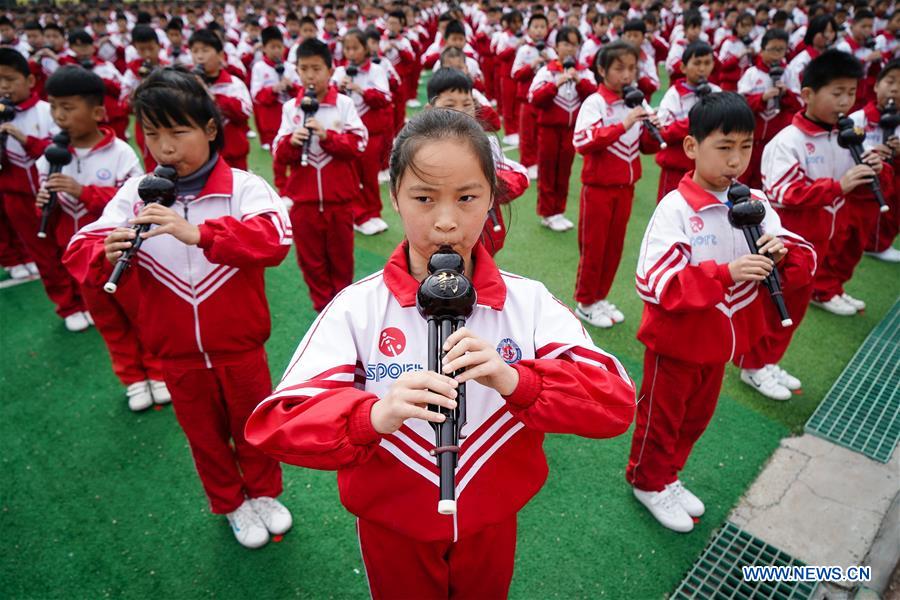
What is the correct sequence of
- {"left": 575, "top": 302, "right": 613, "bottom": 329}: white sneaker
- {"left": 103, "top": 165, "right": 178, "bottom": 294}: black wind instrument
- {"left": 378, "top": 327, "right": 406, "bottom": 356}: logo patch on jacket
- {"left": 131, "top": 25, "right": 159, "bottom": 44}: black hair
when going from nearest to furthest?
1. {"left": 378, "top": 327, "right": 406, "bottom": 356}: logo patch on jacket
2. {"left": 103, "top": 165, "right": 178, "bottom": 294}: black wind instrument
3. {"left": 575, "top": 302, "right": 613, "bottom": 329}: white sneaker
4. {"left": 131, "top": 25, "right": 159, "bottom": 44}: black hair

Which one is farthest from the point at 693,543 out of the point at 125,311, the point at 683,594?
the point at 125,311

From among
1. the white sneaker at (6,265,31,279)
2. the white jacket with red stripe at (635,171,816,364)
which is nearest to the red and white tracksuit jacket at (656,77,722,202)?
the white jacket with red stripe at (635,171,816,364)

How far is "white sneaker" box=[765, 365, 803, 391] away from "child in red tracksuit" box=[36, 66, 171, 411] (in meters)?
4.43

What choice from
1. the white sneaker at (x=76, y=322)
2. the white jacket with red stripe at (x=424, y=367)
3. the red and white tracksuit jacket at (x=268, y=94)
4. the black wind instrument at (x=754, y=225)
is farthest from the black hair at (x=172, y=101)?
the red and white tracksuit jacket at (x=268, y=94)

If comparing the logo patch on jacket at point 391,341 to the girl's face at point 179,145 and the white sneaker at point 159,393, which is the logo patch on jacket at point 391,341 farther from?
the white sneaker at point 159,393

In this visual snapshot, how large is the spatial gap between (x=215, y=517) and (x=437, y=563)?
1934 millimetres

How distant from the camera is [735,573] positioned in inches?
113

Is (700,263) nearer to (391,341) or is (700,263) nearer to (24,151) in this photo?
(391,341)

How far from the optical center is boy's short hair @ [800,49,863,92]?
150 inches

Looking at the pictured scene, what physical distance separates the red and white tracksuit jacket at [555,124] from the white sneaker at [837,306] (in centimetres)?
290

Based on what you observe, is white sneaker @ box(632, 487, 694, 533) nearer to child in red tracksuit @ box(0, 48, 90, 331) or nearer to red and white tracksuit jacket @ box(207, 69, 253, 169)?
child in red tracksuit @ box(0, 48, 90, 331)

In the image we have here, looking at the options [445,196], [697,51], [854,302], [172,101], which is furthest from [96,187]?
[854,302]

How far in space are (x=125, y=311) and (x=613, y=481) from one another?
11.2 feet

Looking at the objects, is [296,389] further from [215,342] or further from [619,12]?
[619,12]
